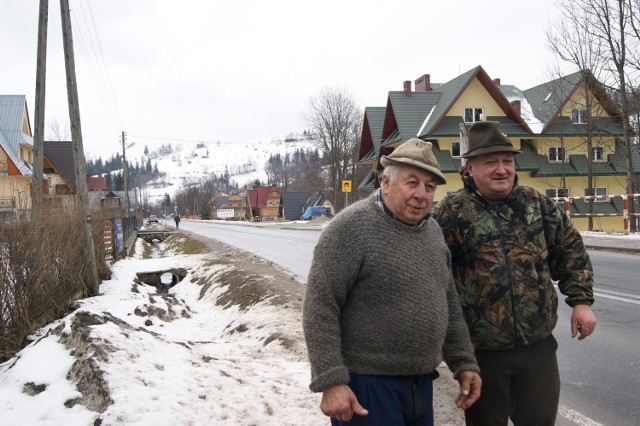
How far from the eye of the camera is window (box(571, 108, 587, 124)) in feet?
97.6

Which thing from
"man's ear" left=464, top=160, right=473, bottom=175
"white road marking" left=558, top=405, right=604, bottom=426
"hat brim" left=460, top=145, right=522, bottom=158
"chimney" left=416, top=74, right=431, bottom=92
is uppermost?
"chimney" left=416, top=74, right=431, bottom=92

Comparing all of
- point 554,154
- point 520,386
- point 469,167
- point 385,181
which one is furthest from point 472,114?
point 385,181

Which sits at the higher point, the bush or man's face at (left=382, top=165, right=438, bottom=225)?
man's face at (left=382, top=165, right=438, bottom=225)

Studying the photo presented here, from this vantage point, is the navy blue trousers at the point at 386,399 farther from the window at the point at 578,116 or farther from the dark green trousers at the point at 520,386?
the window at the point at 578,116

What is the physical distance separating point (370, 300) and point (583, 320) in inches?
52.0

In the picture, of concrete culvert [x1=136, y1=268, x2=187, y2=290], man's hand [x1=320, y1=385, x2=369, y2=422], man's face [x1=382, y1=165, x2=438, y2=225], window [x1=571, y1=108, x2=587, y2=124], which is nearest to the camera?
man's hand [x1=320, y1=385, x2=369, y2=422]

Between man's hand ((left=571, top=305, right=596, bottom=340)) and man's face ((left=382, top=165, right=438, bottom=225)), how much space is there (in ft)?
3.72

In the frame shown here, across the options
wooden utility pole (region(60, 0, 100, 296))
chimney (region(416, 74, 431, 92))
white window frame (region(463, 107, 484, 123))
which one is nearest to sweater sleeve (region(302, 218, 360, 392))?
wooden utility pole (region(60, 0, 100, 296))

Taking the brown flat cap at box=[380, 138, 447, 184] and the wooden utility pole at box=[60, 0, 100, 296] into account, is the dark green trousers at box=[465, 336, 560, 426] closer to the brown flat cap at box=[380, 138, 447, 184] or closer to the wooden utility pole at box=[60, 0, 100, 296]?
the brown flat cap at box=[380, 138, 447, 184]

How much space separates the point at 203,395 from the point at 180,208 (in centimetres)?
15415

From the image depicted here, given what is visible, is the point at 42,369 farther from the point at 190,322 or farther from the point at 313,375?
the point at 190,322

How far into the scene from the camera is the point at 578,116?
3081 centimetres

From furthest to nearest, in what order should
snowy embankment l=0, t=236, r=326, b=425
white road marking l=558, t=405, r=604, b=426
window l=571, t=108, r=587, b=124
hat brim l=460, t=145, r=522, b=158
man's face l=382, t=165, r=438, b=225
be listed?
window l=571, t=108, r=587, b=124
white road marking l=558, t=405, r=604, b=426
snowy embankment l=0, t=236, r=326, b=425
hat brim l=460, t=145, r=522, b=158
man's face l=382, t=165, r=438, b=225

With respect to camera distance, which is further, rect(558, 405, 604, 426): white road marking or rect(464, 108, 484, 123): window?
rect(464, 108, 484, 123): window
